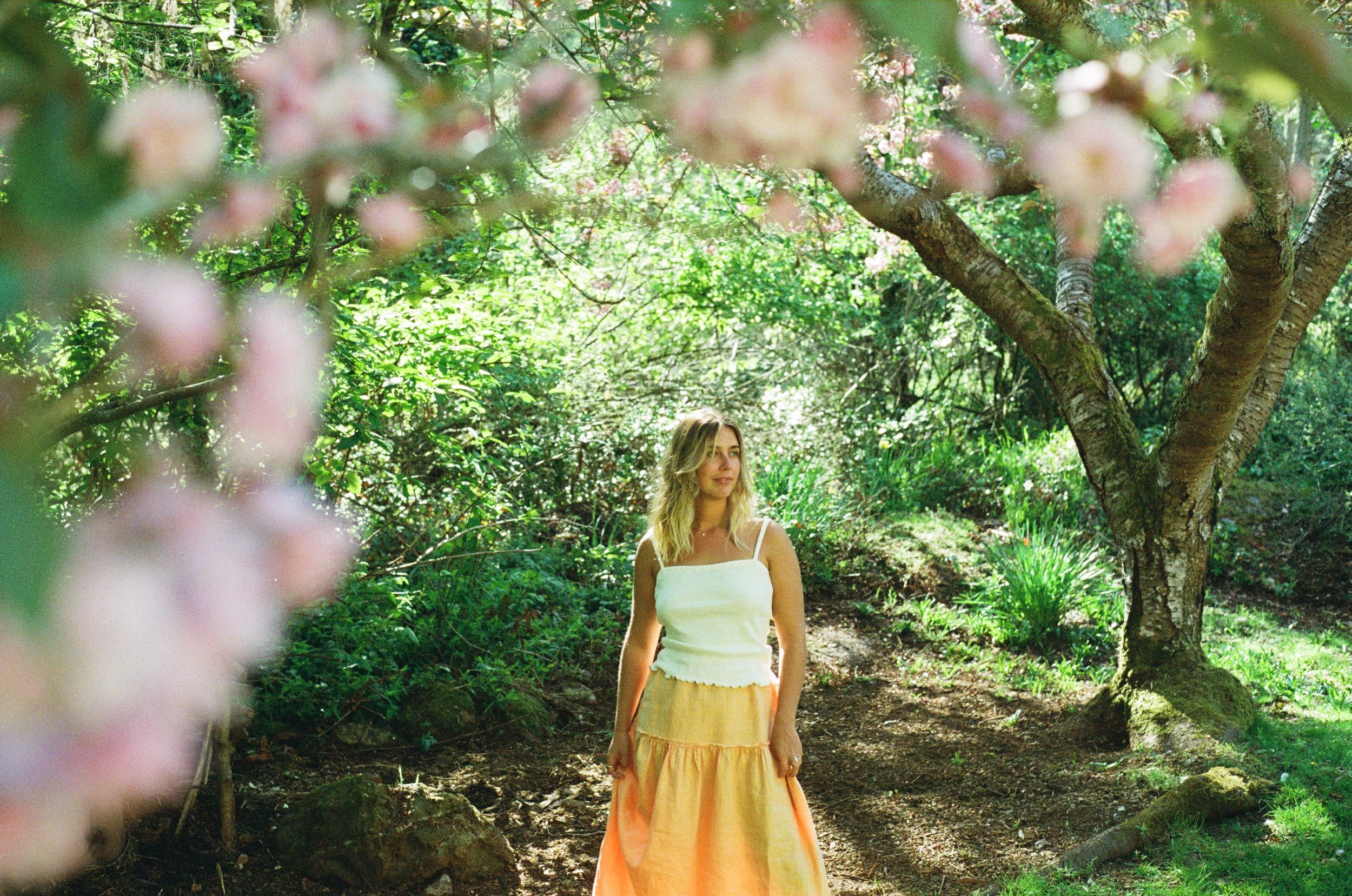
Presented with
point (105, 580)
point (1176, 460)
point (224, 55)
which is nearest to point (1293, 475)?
point (1176, 460)

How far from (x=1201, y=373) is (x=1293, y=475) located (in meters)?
5.01

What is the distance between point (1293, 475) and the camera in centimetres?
772

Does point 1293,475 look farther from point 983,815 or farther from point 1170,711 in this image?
A: point 983,815

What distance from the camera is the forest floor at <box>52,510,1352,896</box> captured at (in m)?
2.96

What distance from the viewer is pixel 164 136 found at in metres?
0.51

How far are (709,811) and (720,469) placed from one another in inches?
33.7

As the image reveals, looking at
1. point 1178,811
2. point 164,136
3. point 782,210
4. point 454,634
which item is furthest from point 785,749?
point 454,634

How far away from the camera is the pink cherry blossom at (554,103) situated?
1.24 metres

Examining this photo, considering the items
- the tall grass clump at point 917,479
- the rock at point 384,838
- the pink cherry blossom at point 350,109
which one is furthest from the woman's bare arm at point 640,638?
the tall grass clump at point 917,479

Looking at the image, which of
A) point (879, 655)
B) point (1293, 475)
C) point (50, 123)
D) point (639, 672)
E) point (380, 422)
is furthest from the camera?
point (1293, 475)

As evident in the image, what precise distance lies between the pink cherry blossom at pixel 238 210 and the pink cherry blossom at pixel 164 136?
0.76ft

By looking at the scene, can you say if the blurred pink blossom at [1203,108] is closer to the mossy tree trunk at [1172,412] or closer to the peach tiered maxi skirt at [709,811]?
the peach tiered maxi skirt at [709,811]

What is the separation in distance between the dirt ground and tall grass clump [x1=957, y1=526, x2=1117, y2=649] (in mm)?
660

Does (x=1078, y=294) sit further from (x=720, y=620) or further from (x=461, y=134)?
(x=461, y=134)
